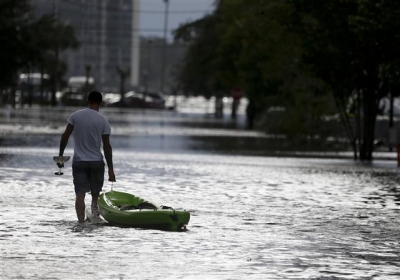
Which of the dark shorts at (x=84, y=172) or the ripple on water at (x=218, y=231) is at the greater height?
the dark shorts at (x=84, y=172)

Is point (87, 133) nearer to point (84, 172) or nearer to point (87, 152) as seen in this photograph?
point (87, 152)

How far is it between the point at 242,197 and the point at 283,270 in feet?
31.6

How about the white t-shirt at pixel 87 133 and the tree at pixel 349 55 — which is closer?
the white t-shirt at pixel 87 133

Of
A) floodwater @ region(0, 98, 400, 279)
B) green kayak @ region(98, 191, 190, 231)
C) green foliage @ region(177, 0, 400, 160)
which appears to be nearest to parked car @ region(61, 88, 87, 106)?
green foliage @ region(177, 0, 400, 160)

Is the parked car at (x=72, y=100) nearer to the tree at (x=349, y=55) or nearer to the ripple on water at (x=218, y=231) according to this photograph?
the tree at (x=349, y=55)

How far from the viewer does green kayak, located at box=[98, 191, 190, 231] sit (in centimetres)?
1662

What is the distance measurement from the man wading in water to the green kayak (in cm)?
30

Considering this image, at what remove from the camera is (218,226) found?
17.5 m

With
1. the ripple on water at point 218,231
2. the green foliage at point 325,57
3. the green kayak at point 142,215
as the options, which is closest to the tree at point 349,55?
the green foliage at point 325,57

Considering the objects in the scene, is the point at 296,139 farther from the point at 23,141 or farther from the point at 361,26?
the point at 361,26

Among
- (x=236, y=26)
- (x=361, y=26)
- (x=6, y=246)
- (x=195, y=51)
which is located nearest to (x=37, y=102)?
(x=195, y=51)

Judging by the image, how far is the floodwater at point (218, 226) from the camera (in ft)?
43.2

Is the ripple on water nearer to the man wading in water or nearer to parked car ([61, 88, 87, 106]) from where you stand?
the man wading in water

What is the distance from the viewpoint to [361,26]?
34.7 meters
